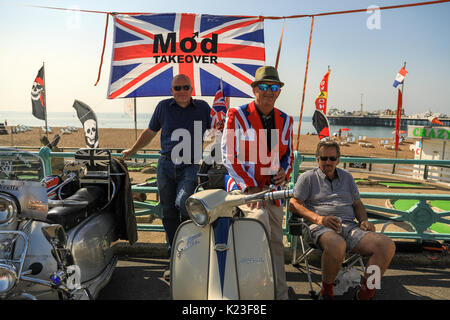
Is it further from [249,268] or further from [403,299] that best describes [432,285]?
[249,268]

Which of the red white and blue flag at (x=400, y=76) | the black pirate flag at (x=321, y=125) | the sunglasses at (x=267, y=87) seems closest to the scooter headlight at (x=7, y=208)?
the sunglasses at (x=267, y=87)

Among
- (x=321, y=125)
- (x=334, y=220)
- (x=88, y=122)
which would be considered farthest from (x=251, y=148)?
(x=88, y=122)

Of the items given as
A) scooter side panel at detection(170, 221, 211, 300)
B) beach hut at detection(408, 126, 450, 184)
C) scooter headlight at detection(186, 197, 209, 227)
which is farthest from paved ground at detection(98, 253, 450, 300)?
beach hut at detection(408, 126, 450, 184)

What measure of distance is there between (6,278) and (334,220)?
7.98ft

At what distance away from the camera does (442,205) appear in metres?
7.38

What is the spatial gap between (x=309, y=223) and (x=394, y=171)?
16.0 metres

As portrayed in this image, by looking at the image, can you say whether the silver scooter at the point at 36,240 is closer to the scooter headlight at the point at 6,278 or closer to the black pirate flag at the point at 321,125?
the scooter headlight at the point at 6,278

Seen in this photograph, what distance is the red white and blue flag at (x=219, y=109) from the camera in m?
4.66

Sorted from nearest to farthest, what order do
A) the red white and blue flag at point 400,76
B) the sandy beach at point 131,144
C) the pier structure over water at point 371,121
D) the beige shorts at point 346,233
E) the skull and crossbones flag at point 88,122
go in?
the beige shorts at point 346,233 → the skull and crossbones flag at point 88,122 → the red white and blue flag at point 400,76 → the sandy beach at point 131,144 → the pier structure over water at point 371,121

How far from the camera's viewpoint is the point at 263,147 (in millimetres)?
2682

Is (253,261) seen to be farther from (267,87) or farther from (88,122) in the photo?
(88,122)

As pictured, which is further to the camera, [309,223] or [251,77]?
[251,77]

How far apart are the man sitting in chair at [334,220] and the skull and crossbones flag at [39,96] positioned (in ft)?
47.0

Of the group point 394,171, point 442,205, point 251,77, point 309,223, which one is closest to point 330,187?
point 309,223
